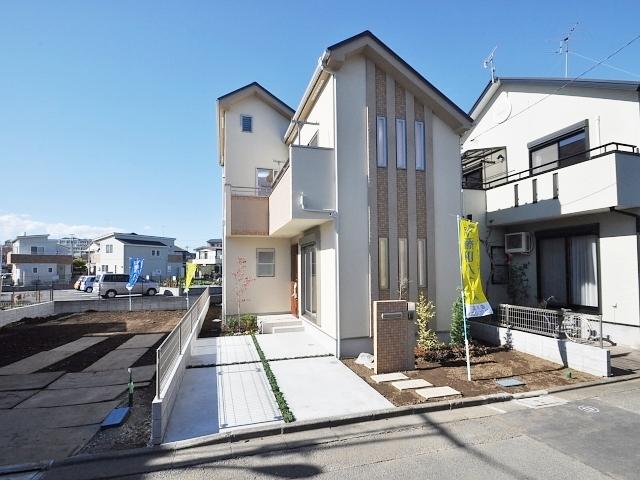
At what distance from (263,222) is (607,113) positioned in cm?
1075

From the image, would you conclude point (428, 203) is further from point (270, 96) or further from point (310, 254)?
point (270, 96)

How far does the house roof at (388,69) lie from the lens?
8.67 m

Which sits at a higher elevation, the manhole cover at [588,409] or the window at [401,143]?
the window at [401,143]

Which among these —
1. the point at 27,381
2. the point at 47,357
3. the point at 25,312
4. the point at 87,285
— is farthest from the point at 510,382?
the point at 87,285

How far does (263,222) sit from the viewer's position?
12570 millimetres

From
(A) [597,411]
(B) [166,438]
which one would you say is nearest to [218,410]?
(B) [166,438]

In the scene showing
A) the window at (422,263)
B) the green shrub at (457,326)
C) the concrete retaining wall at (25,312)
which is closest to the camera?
the green shrub at (457,326)

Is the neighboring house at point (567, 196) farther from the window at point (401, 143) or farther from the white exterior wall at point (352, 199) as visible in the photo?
the white exterior wall at point (352, 199)

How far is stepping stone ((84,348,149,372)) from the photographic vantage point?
8.56 meters

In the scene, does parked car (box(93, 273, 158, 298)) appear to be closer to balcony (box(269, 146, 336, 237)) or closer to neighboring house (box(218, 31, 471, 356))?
neighboring house (box(218, 31, 471, 356))

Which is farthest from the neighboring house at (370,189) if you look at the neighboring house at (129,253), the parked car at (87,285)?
the neighboring house at (129,253)

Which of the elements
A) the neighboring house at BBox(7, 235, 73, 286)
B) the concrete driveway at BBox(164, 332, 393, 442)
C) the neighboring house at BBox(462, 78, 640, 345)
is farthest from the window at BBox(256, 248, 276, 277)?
the neighboring house at BBox(7, 235, 73, 286)

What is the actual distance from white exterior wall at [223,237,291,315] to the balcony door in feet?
6.27

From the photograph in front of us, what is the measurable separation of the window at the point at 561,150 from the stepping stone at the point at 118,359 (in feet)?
40.4
